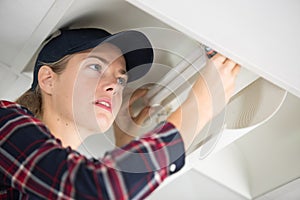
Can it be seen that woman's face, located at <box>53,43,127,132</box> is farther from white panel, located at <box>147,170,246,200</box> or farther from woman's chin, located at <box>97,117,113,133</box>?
white panel, located at <box>147,170,246,200</box>

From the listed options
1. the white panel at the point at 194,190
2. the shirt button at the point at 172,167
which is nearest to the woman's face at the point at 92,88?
the shirt button at the point at 172,167

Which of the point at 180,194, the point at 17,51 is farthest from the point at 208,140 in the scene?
the point at 180,194

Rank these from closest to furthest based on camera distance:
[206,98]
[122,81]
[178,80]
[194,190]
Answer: [206,98], [122,81], [178,80], [194,190]

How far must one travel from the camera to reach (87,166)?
0.86 m

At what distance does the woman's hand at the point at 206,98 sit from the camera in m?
0.95

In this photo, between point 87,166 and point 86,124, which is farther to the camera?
point 86,124

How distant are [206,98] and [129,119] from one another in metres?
0.31

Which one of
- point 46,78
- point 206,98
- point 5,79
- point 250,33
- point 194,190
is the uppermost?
point 250,33

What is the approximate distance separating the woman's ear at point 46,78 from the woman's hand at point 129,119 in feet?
0.57

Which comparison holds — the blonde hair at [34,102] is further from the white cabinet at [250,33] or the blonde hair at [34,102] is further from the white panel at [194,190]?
the white panel at [194,190]

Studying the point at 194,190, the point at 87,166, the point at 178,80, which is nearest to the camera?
the point at 87,166

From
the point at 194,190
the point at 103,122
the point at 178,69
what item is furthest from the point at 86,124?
the point at 194,190

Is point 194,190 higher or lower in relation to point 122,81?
lower

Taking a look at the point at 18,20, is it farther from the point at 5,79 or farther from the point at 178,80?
the point at 178,80
